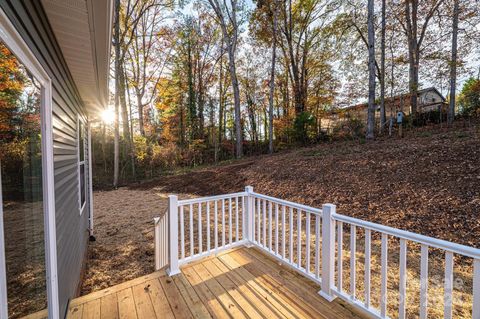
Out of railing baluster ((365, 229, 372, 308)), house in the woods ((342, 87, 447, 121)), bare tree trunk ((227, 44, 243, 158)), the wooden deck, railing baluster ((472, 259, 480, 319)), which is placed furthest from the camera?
bare tree trunk ((227, 44, 243, 158))

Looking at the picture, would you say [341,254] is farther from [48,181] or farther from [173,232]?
[48,181]

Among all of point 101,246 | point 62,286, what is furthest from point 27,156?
point 101,246

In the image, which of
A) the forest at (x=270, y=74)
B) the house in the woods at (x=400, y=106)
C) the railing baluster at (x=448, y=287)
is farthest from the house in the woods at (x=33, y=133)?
the house in the woods at (x=400, y=106)

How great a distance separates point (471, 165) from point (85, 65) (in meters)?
6.82

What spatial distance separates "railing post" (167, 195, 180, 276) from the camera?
2502 millimetres

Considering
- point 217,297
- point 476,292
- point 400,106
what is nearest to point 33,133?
point 217,297

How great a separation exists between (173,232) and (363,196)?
401cm

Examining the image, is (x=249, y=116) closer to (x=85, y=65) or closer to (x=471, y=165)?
(x=471, y=165)

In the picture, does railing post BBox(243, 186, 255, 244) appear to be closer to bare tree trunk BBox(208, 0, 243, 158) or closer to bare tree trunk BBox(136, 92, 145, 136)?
bare tree trunk BBox(208, 0, 243, 158)

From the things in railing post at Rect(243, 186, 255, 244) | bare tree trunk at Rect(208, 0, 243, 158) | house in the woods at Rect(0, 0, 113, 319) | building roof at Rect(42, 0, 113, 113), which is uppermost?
bare tree trunk at Rect(208, 0, 243, 158)

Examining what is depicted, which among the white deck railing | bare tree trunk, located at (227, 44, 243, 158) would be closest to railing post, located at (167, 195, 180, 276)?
the white deck railing

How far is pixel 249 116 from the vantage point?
58.5 ft

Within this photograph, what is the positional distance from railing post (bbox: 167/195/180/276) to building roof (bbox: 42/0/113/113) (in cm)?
163

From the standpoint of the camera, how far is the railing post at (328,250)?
6.93ft
